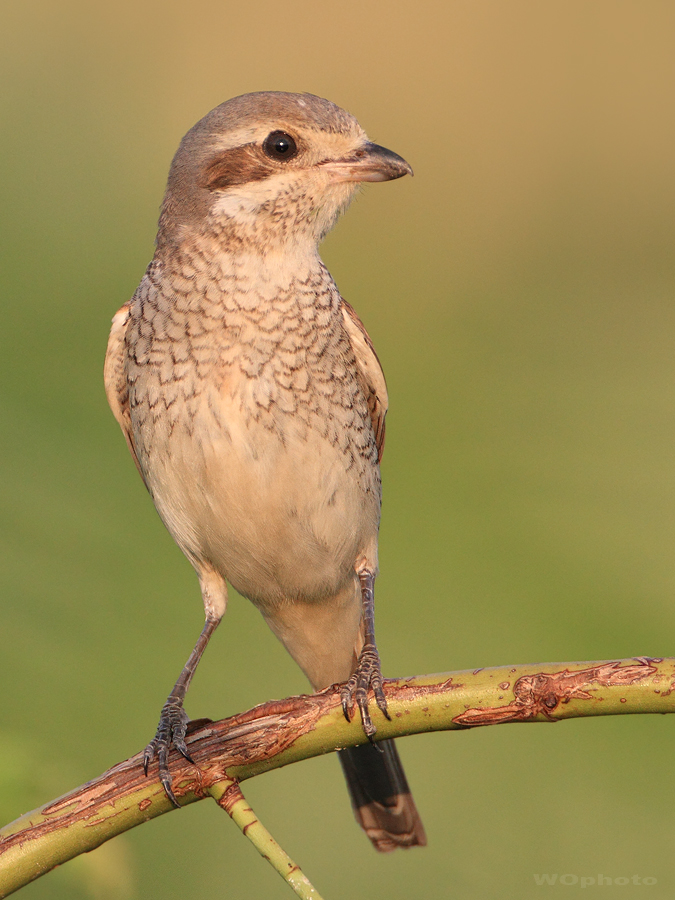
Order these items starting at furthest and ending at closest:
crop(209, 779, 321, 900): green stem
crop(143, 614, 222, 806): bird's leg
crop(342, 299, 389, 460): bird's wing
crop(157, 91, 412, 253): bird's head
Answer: crop(342, 299, 389, 460): bird's wing → crop(157, 91, 412, 253): bird's head → crop(143, 614, 222, 806): bird's leg → crop(209, 779, 321, 900): green stem

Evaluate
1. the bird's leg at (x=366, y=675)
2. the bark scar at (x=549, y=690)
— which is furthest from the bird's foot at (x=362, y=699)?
the bark scar at (x=549, y=690)

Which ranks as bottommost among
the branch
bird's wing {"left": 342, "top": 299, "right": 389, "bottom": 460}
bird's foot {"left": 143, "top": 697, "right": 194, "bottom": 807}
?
the branch

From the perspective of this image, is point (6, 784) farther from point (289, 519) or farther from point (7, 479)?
point (289, 519)

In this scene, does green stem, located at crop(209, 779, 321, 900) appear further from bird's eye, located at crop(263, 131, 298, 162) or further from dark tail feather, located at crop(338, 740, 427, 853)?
bird's eye, located at crop(263, 131, 298, 162)

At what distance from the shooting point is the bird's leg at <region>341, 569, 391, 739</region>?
4.51 ft

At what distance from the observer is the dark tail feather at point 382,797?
218 cm

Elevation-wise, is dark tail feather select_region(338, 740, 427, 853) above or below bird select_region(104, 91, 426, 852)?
below

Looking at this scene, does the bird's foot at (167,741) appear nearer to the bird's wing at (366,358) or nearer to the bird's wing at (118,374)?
the bird's wing at (118,374)

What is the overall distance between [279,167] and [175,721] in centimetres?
122

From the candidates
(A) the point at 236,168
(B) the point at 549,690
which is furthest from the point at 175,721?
(A) the point at 236,168

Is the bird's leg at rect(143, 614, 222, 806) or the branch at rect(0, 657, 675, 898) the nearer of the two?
the branch at rect(0, 657, 675, 898)

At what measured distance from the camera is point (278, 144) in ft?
6.63

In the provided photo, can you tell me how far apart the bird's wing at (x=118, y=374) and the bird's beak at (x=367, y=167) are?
0.65 metres

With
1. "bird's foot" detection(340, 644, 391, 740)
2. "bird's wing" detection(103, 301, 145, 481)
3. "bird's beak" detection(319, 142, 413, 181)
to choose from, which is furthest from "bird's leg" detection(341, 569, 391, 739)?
"bird's beak" detection(319, 142, 413, 181)
